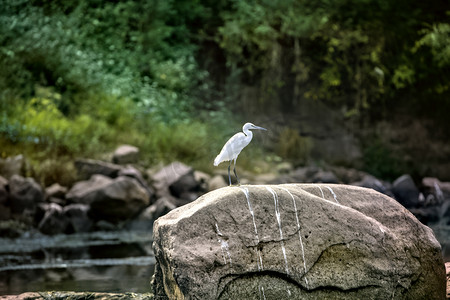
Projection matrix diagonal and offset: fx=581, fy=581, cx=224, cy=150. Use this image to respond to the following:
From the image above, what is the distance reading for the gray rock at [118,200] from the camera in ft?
33.5

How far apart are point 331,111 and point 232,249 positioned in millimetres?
11869

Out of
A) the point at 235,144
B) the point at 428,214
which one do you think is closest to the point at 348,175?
the point at 428,214

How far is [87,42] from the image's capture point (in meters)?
15.3

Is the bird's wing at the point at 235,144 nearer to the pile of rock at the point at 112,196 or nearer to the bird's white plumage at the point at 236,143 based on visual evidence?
the bird's white plumage at the point at 236,143

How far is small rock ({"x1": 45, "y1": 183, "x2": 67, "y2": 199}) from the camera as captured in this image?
415 inches

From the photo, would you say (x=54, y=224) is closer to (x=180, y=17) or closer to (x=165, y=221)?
(x=165, y=221)

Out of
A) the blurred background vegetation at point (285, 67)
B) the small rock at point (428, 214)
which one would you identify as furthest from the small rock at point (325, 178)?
the small rock at point (428, 214)

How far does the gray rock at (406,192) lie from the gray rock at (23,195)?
747 cm

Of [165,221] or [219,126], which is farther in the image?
[219,126]

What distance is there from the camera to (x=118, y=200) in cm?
1029

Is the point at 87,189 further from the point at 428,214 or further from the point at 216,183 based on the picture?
the point at 428,214

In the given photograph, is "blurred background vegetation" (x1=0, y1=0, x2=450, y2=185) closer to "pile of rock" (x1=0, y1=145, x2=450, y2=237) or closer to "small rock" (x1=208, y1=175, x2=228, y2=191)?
"small rock" (x1=208, y1=175, x2=228, y2=191)

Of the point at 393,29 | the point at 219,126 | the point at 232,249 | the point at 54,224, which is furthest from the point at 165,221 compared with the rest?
the point at 393,29

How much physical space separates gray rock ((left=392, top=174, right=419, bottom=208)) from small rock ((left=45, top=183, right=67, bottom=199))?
6.98 m
